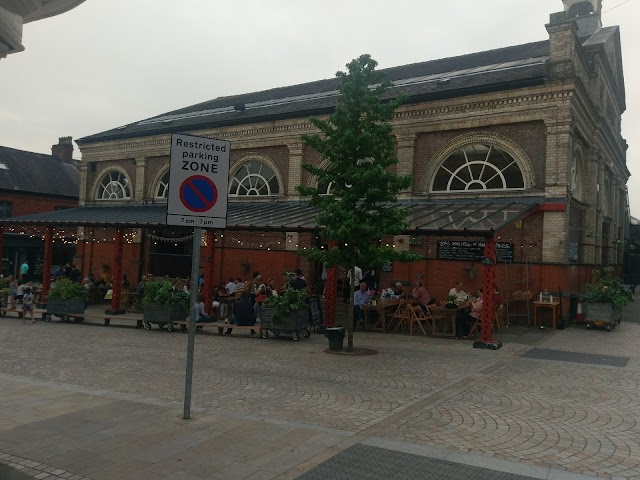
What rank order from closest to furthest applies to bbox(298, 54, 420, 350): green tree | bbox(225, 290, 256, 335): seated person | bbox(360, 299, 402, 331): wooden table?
bbox(298, 54, 420, 350): green tree
bbox(225, 290, 256, 335): seated person
bbox(360, 299, 402, 331): wooden table

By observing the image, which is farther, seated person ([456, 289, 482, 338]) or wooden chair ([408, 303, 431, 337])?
wooden chair ([408, 303, 431, 337])

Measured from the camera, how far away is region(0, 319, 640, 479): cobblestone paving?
596cm

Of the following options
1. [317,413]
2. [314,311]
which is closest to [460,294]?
[314,311]

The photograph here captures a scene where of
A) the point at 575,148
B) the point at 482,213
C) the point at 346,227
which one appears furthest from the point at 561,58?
the point at 346,227

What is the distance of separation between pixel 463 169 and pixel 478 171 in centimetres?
51

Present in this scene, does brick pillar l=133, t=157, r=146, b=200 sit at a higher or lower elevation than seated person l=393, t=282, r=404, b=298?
higher

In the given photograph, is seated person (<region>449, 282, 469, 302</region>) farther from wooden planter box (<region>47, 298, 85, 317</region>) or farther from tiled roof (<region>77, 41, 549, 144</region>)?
wooden planter box (<region>47, 298, 85, 317</region>)

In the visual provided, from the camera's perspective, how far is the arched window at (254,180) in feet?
72.8

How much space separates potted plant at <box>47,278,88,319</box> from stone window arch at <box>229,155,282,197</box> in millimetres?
8248

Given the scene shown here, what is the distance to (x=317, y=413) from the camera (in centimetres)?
688

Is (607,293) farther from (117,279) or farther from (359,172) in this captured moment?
(117,279)

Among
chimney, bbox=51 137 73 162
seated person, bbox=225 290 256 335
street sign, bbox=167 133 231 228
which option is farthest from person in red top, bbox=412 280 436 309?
chimney, bbox=51 137 73 162

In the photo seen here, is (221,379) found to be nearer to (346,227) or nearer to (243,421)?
(243,421)

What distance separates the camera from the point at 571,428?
20.9ft
